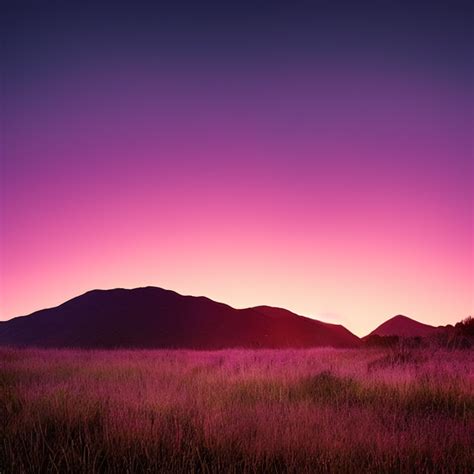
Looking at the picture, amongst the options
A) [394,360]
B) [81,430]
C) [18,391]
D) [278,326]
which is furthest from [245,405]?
[278,326]

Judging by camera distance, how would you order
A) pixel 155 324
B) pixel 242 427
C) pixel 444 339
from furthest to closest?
pixel 155 324
pixel 444 339
pixel 242 427

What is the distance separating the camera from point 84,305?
5578 cm

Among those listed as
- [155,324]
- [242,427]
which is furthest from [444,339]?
[155,324]

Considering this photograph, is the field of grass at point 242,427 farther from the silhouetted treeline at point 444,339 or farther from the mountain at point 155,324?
the mountain at point 155,324

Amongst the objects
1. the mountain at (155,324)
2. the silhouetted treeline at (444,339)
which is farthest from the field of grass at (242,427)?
the mountain at (155,324)

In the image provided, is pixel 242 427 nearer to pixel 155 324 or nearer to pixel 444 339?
pixel 444 339

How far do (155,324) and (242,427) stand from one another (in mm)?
48045

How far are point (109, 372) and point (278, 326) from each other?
46.3m

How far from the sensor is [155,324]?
52.5 m

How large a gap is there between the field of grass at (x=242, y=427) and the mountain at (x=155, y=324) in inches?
1469

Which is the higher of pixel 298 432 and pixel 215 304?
pixel 215 304

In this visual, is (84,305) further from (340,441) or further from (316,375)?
(340,441)

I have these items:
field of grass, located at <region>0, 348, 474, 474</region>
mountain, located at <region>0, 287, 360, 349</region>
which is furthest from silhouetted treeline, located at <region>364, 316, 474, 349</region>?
mountain, located at <region>0, 287, 360, 349</region>

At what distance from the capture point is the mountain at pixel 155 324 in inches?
1922
